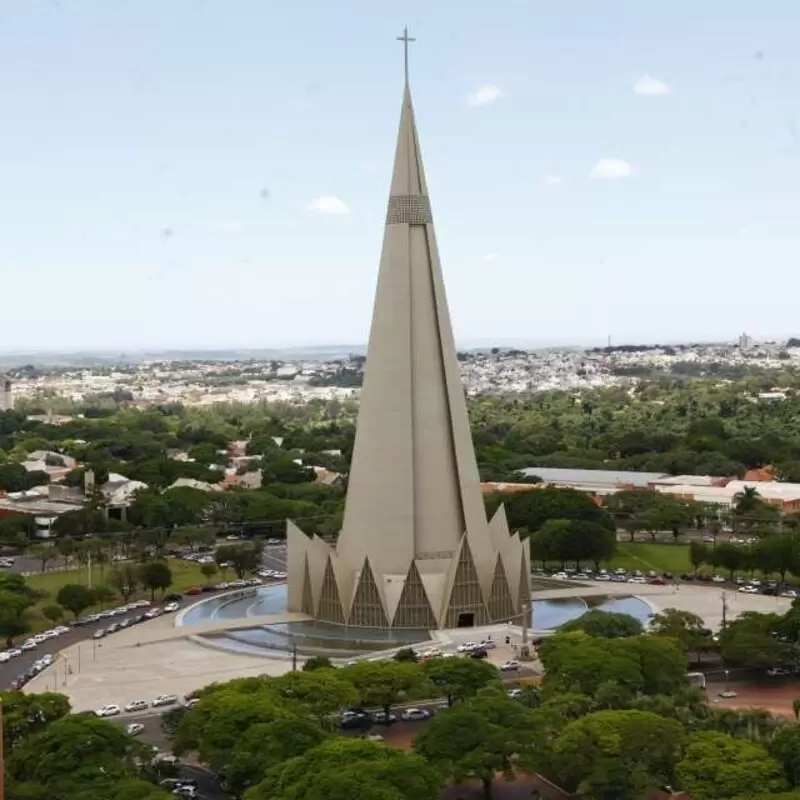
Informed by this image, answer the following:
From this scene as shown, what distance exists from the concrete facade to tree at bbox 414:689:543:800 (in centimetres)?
1435

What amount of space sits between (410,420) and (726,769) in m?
20.4

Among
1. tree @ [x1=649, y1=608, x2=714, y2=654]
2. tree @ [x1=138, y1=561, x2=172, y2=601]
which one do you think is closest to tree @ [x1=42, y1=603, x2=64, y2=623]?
tree @ [x1=138, y1=561, x2=172, y2=601]

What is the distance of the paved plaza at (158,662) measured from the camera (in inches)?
1436

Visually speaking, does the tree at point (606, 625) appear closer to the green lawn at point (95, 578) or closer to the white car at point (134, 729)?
the white car at point (134, 729)

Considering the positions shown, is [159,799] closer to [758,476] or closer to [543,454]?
[758,476]

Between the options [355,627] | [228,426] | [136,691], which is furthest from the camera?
[228,426]

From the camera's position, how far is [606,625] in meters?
37.8

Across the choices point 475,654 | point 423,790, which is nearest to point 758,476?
point 475,654

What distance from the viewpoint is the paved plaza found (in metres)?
36.5

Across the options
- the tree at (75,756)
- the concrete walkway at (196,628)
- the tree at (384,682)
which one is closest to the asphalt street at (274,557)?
the concrete walkway at (196,628)

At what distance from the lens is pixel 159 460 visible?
90125mm

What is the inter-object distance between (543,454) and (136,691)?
68.1m

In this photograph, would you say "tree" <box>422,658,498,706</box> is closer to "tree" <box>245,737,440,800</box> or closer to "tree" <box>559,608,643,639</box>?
"tree" <box>559,608,643,639</box>

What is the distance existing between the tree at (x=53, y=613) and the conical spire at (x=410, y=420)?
396 inches
